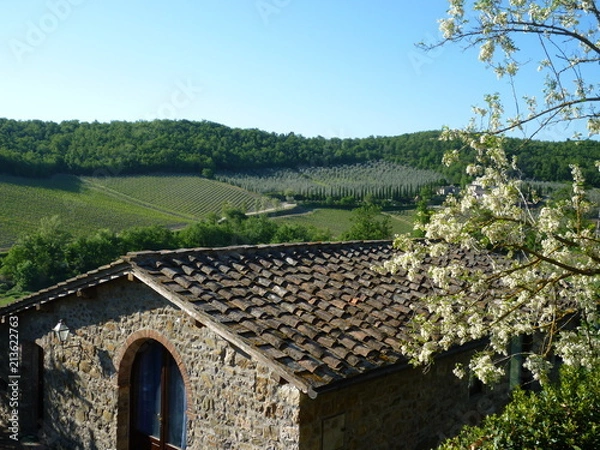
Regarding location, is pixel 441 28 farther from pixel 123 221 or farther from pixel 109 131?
pixel 109 131

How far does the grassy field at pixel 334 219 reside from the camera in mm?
45812

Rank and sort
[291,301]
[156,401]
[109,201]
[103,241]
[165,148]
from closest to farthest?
1. [291,301]
2. [156,401]
3. [103,241]
4. [109,201]
5. [165,148]

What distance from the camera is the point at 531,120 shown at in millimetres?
6109

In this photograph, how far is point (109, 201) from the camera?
50031 millimetres

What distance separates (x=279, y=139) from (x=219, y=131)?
728 centimetres

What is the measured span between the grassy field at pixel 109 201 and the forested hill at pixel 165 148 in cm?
153

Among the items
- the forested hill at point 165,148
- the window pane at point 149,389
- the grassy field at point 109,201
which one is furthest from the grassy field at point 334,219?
the window pane at point 149,389

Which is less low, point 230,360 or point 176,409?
point 230,360

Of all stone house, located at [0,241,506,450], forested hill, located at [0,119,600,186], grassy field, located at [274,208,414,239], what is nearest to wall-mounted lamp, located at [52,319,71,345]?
stone house, located at [0,241,506,450]

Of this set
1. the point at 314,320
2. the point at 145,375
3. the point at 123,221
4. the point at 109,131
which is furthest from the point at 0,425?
the point at 109,131

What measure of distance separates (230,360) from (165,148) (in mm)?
54025

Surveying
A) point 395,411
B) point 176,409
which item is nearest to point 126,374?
point 176,409

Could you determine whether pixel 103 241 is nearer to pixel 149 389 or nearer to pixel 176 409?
pixel 149 389

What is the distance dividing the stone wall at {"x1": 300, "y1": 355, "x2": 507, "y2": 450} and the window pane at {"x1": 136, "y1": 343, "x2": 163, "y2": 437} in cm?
274
